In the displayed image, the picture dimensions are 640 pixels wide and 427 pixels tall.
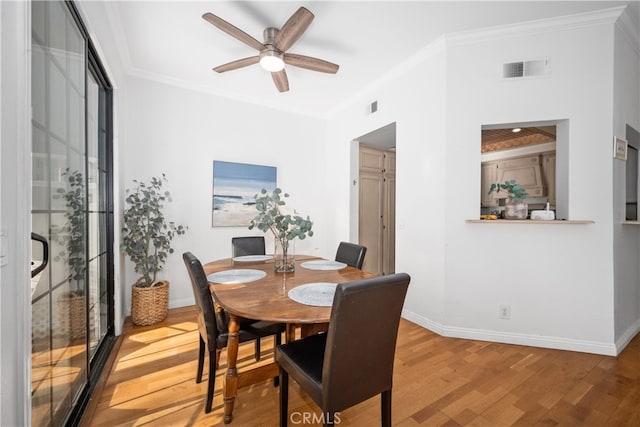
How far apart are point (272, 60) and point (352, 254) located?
174 centimetres

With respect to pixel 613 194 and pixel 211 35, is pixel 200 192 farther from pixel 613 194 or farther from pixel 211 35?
pixel 613 194

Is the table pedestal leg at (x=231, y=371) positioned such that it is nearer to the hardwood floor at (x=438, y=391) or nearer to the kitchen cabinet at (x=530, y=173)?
the hardwood floor at (x=438, y=391)

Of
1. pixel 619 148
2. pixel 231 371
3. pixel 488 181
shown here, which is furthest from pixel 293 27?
pixel 488 181

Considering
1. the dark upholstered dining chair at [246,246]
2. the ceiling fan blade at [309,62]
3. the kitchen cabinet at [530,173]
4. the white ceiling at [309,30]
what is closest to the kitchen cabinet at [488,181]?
the kitchen cabinet at [530,173]

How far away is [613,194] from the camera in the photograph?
85.5 inches

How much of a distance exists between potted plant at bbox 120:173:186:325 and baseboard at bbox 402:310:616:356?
282 cm

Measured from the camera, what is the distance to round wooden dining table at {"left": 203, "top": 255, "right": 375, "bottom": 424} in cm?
119

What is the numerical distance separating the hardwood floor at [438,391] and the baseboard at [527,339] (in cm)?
6

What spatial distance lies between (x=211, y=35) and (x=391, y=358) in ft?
9.50

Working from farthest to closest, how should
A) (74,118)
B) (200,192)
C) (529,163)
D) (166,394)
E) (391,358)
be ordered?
(529,163) < (200,192) < (166,394) < (74,118) < (391,358)

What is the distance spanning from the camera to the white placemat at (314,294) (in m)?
1.32

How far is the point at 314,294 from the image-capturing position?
4.70 feet

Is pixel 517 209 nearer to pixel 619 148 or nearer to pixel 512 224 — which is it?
pixel 512 224

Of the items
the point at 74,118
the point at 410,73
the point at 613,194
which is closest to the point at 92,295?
the point at 74,118
